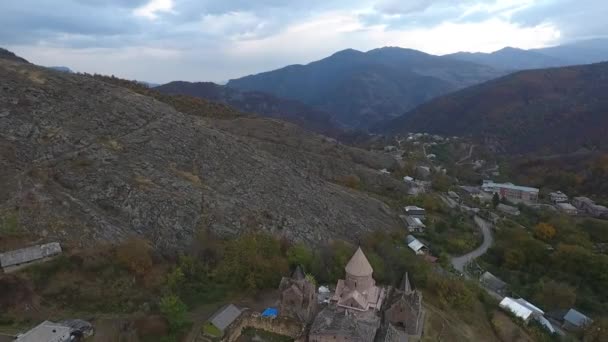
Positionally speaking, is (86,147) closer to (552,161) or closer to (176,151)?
(176,151)

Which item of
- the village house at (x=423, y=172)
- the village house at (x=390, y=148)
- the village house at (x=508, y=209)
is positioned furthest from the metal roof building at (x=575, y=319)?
the village house at (x=390, y=148)

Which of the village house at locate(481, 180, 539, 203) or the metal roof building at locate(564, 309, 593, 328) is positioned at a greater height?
the metal roof building at locate(564, 309, 593, 328)

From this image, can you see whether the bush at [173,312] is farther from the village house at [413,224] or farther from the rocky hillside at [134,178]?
the village house at [413,224]

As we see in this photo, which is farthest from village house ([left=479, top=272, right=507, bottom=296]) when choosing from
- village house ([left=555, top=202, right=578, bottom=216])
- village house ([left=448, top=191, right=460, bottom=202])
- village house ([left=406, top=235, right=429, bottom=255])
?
village house ([left=555, top=202, right=578, bottom=216])

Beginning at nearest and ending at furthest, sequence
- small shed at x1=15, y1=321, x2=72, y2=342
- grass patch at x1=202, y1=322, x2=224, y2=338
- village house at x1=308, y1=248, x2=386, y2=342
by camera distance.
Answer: small shed at x1=15, y1=321, x2=72, y2=342 → village house at x1=308, y1=248, x2=386, y2=342 → grass patch at x1=202, y1=322, x2=224, y2=338

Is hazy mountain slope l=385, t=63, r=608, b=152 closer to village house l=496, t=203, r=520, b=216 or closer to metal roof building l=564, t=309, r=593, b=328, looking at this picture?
village house l=496, t=203, r=520, b=216

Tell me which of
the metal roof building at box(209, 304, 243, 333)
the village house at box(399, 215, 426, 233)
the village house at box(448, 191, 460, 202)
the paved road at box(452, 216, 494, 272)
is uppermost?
the metal roof building at box(209, 304, 243, 333)
